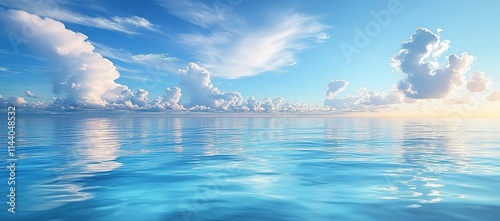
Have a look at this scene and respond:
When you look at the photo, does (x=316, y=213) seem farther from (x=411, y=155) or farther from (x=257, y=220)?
(x=411, y=155)

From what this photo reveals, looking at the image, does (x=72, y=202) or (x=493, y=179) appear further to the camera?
(x=493, y=179)

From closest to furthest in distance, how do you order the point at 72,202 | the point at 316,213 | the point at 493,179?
the point at 316,213
the point at 72,202
the point at 493,179

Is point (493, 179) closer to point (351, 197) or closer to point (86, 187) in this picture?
point (351, 197)

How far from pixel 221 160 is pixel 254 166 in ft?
11.8

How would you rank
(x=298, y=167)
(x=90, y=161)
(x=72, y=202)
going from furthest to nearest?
(x=90, y=161), (x=298, y=167), (x=72, y=202)

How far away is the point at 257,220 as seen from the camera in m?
9.50

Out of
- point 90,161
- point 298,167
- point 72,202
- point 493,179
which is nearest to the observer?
point 72,202

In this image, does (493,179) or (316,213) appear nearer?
(316,213)

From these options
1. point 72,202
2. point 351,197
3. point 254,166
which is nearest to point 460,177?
point 351,197

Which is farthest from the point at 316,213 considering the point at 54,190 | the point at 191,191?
the point at 54,190

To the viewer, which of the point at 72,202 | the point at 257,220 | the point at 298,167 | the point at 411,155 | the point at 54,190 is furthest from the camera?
the point at 411,155

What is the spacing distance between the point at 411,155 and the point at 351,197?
14.6 meters

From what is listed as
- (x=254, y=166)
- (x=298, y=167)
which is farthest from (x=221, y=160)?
(x=298, y=167)

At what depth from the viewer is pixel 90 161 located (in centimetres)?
2095
